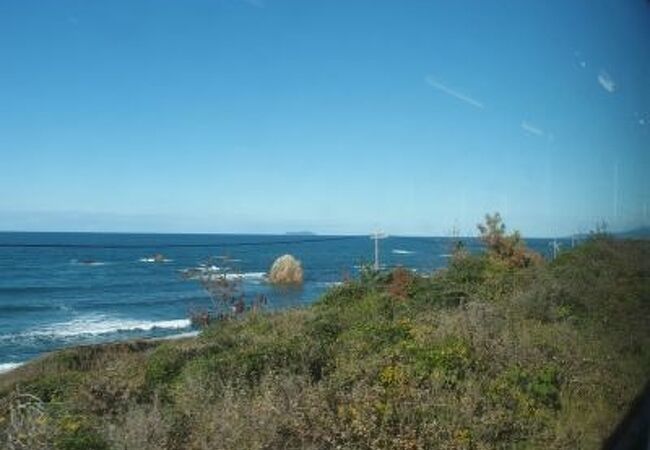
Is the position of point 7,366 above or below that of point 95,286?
below

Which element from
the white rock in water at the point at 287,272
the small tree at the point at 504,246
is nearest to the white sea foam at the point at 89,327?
the small tree at the point at 504,246

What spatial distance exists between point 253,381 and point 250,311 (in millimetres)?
2762

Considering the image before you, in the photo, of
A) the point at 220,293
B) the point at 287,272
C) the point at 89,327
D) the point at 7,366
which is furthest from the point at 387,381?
the point at 287,272

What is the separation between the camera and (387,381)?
166 inches

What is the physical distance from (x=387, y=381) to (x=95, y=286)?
261 cm

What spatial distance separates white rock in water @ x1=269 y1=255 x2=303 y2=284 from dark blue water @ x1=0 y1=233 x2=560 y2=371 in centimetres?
651

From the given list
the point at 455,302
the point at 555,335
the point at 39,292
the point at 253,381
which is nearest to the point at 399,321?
the point at 455,302

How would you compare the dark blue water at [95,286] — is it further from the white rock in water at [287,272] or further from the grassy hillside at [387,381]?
the white rock in water at [287,272]

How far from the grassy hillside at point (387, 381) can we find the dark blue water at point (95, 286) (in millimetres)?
256

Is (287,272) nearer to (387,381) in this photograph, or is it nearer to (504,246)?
(504,246)

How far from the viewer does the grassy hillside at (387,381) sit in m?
3.30

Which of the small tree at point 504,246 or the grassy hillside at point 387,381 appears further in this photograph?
the small tree at point 504,246

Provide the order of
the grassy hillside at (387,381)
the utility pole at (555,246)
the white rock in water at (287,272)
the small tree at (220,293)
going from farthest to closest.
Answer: the white rock in water at (287,272), the small tree at (220,293), the utility pole at (555,246), the grassy hillside at (387,381)

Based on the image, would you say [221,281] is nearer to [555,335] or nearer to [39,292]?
[39,292]
